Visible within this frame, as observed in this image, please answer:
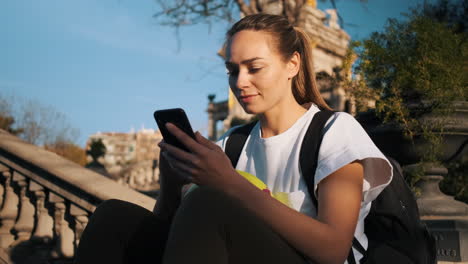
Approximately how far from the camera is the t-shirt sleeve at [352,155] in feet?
5.18

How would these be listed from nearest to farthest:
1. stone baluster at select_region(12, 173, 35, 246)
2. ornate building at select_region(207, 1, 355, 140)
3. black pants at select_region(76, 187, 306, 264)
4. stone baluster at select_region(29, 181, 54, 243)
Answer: black pants at select_region(76, 187, 306, 264), stone baluster at select_region(29, 181, 54, 243), stone baluster at select_region(12, 173, 35, 246), ornate building at select_region(207, 1, 355, 140)

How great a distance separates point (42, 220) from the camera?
12.3 ft

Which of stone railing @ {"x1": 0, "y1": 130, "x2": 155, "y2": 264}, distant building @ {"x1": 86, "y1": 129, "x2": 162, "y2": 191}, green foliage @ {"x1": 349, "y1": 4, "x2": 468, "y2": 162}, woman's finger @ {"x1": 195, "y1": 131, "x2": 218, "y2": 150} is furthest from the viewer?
distant building @ {"x1": 86, "y1": 129, "x2": 162, "y2": 191}

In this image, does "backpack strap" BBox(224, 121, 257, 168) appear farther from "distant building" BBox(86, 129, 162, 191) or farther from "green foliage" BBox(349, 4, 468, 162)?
"distant building" BBox(86, 129, 162, 191)

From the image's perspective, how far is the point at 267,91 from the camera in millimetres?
1931

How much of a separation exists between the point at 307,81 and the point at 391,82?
5.38 ft

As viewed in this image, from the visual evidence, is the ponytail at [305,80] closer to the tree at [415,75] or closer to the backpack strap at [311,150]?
the backpack strap at [311,150]

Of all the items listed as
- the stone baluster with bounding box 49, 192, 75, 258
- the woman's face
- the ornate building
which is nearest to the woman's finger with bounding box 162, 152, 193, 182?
the woman's face

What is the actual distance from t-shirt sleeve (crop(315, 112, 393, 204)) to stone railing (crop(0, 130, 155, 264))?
72.0 inches

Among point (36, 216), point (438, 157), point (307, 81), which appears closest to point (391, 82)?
point (438, 157)

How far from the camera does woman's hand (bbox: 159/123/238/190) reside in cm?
155

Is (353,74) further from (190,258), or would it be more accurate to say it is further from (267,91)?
(190,258)

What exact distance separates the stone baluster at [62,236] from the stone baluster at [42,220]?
0.43 ft

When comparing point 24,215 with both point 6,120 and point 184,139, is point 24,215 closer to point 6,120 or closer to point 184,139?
point 184,139
